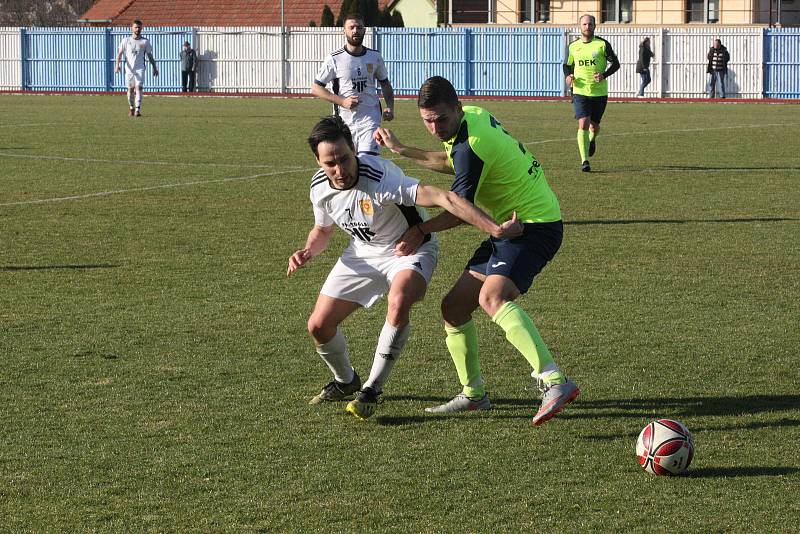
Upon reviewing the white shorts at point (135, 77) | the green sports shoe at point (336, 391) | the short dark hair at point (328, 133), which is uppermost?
the white shorts at point (135, 77)

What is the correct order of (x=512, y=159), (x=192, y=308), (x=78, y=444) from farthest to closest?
1. (x=192, y=308)
2. (x=512, y=159)
3. (x=78, y=444)

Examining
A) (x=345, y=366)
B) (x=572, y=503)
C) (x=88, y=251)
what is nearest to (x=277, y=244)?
(x=88, y=251)

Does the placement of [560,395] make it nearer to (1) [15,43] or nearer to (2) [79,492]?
(2) [79,492]

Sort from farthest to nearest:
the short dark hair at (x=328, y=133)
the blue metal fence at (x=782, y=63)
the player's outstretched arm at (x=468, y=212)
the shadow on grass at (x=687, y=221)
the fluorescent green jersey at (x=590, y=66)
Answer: the blue metal fence at (x=782, y=63) → the fluorescent green jersey at (x=590, y=66) → the shadow on grass at (x=687, y=221) → the short dark hair at (x=328, y=133) → the player's outstretched arm at (x=468, y=212)

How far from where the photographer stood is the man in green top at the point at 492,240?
19.5 feet

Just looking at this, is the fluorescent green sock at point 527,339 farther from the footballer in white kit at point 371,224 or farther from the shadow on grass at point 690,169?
the shadow on grass at point 690,169

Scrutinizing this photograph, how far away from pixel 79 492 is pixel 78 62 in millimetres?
50802

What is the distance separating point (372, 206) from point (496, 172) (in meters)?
0.62

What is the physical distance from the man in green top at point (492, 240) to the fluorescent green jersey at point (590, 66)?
11370 mm

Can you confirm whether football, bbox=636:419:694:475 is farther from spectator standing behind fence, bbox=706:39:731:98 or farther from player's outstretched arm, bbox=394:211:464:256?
spectator standing behind fence, bbox=706:39:731:98

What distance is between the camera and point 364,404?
6.07 m

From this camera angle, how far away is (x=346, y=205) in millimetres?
6207

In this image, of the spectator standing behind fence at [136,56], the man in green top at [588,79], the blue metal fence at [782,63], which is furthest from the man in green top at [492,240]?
the blue metal fence at [782,63]

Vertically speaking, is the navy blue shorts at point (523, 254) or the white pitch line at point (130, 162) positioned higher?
the white pitch line at point (130, 162)
